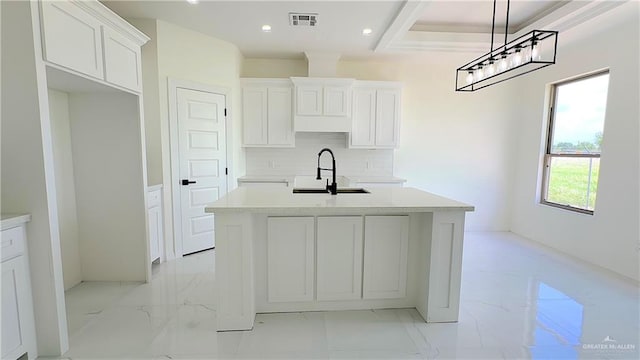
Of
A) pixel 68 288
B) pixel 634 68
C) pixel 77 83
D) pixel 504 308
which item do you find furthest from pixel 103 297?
pixel 634 68

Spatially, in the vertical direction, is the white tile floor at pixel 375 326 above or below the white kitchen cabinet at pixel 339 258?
below

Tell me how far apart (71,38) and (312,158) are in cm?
329

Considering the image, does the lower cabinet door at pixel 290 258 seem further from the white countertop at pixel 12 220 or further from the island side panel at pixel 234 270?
the white countertop at pixel 12 220

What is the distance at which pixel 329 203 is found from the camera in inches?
83.7

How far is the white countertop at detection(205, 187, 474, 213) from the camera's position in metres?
2.00

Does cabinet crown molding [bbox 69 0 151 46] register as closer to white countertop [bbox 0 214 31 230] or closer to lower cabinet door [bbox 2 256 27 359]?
white countertop [bbox 0 214 31 230]

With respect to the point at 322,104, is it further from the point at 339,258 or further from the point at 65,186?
the point at 65,186

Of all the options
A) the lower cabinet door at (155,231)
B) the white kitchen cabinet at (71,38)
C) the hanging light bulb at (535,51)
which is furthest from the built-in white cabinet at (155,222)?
the hanging light bulb at (535,51)

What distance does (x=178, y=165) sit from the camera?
11.7 ft

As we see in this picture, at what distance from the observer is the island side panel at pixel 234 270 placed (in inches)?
81.0

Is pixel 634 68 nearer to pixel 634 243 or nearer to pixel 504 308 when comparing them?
pixel 634 243

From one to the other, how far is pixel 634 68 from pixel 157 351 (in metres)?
4.99

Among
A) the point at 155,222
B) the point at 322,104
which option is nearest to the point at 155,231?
the point at 155,222

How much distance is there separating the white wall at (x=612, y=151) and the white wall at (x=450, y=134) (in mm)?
875
